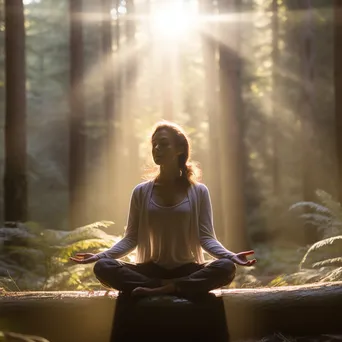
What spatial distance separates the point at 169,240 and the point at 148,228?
→ 253 mm

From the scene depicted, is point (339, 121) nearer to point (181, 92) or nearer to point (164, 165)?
point (164, 165)

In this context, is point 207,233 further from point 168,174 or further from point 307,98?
point 307,98

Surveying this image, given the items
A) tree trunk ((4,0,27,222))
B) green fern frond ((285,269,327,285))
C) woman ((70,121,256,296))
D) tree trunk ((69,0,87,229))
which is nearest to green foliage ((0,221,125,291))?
tree trunk ((4,0,27,222))

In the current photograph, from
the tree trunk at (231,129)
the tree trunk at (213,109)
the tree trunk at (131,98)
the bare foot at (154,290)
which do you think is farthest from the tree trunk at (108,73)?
the bare foot at (154,290)

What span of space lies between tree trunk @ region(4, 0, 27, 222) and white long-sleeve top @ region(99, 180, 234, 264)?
251 inches

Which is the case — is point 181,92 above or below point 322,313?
above

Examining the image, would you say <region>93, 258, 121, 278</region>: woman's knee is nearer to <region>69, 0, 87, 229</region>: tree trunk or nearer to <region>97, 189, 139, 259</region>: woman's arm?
<region>97, 189, 139, 259</region>: woman's arm

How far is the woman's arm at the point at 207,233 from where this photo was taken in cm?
557

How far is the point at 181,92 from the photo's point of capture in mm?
32312

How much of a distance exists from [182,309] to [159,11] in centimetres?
2384

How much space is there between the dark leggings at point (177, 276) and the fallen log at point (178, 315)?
151 millimetres

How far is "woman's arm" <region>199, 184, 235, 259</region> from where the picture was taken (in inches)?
219

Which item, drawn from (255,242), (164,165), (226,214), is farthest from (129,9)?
(164,165)

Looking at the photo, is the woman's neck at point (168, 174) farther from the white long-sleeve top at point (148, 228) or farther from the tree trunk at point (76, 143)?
the tree trunk at point (76, 143)
